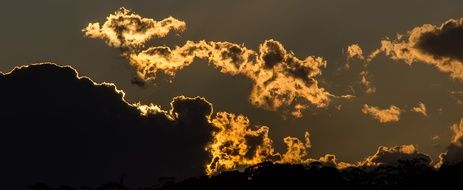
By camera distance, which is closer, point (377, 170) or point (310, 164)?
point (310, 164)

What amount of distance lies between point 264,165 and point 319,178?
5.96 ft

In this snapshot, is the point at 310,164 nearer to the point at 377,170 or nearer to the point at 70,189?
the point at 377,170

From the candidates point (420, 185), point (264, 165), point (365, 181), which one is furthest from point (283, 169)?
point (420, 185)

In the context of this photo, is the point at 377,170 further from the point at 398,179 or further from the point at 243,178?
the point at 243,178

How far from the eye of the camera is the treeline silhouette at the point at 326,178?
1923 cm

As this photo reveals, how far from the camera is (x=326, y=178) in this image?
762 inches

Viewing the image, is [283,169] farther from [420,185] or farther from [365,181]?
[420,185]

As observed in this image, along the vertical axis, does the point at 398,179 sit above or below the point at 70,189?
above

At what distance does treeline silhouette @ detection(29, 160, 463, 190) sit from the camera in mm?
19234

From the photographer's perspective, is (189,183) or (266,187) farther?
(189,183)

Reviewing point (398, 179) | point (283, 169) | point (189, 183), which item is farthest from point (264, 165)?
point (398, 179)

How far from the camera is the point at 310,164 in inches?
758

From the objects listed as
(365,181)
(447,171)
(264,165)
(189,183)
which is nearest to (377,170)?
(365,181)

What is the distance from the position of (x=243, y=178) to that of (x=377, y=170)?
4.62 metres
